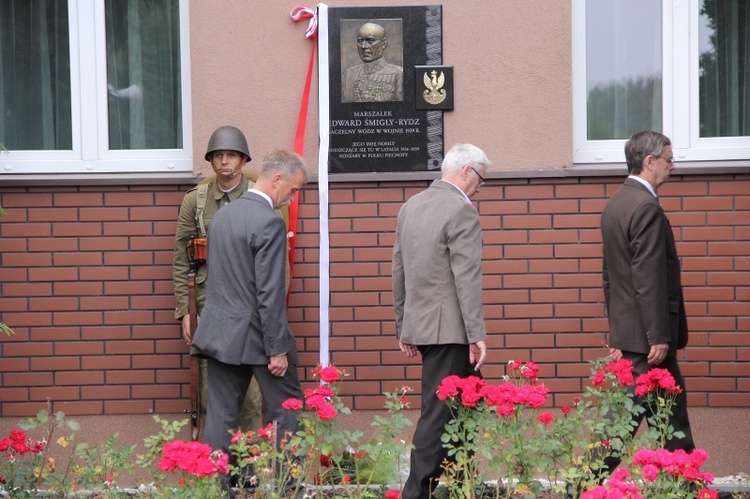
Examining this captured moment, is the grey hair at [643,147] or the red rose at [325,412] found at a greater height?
the grey hair at [643,147]

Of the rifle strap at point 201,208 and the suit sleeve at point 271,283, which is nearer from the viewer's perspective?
the suit sleeve at point 271,283

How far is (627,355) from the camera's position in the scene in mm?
5559

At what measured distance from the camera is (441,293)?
524cm

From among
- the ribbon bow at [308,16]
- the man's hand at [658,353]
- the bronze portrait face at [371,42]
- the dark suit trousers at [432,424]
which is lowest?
the dark suit trousers at [432,424]

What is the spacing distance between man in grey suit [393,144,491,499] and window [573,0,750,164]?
1802 millimetres

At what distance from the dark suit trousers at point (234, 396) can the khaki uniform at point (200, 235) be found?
3.13ft

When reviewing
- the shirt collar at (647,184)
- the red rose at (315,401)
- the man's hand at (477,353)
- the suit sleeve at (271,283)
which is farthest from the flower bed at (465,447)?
the shirt collar at (647,184)

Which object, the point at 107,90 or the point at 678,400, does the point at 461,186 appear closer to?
the point at 678,400

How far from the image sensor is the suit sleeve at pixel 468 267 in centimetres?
511

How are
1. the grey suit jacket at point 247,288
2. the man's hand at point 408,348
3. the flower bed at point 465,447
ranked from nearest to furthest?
the flower bed at point 465,447, the grey suit jacket at point 247,288, the man's hand at point 408,348

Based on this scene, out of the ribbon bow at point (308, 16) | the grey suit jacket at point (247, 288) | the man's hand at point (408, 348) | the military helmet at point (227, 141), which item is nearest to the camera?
the grey suit jacket at point (247, 288)

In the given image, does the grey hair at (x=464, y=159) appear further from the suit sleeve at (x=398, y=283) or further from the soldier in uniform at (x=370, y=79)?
the soldier in uniform at (x=370, y=79)

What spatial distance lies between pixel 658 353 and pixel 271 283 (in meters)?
1.89

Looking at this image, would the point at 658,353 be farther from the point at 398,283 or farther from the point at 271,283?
the point at 271,283
